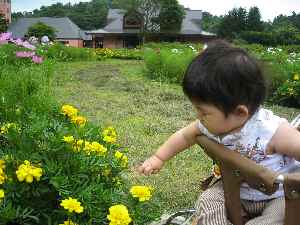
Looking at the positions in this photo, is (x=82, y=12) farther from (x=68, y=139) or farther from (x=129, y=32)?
(x=68, y=139)

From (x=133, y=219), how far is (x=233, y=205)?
49 centimetres

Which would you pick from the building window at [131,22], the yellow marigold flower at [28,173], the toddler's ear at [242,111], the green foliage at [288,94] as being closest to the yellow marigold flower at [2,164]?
the yellow marigold flower at [28,173]

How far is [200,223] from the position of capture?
1608 millimetres

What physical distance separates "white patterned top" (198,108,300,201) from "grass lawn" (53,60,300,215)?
0.81 meters

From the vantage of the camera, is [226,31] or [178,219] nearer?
[178,219]

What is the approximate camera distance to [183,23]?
148 ft

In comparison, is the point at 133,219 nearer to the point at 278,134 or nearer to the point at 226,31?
the point at 278,134

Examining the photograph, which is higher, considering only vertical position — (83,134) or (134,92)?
(83,134)

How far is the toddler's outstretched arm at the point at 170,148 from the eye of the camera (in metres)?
1.80

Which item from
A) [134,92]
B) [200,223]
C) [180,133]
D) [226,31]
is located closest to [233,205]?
[200,223]

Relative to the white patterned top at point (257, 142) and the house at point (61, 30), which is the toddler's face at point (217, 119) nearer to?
the white patterned top at point (257, 142)

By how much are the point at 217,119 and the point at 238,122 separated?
0.09m

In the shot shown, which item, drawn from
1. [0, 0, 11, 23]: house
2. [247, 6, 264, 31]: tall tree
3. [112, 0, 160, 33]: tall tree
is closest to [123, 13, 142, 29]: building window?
[112, 0, 160, 33]: tall tree

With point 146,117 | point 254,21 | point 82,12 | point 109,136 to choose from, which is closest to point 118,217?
point 109,136
